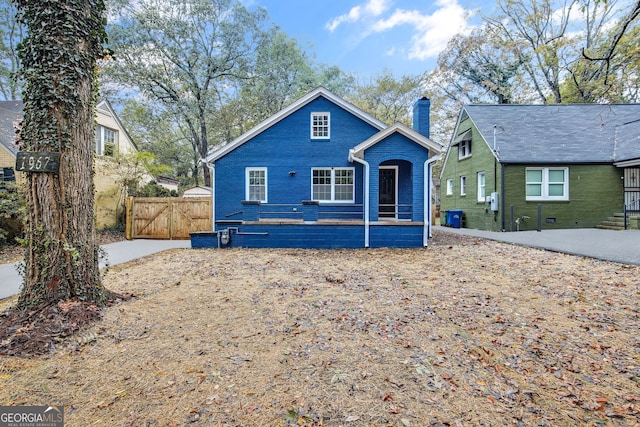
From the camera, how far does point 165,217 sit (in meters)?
13.3

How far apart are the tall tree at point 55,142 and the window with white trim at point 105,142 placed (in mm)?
11831

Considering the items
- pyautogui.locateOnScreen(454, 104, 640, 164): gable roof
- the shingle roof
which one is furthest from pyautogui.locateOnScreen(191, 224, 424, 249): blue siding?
the shingle roof

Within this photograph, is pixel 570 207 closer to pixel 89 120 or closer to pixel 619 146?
pixel 619 146

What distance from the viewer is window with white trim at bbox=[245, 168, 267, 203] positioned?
519 inches

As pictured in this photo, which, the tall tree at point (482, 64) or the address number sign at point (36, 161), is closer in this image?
the address number sign at point (36, 161)

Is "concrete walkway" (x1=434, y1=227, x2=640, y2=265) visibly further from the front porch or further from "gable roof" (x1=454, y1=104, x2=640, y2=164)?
"gable roof" (x1=454, y1=104, x2=640, y2=164)

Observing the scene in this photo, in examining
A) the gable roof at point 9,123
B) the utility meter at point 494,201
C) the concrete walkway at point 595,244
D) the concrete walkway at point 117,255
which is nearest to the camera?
the concrete walkway at point 117,255

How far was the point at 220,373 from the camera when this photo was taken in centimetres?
283

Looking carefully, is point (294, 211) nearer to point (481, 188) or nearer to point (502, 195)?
point (502, 195)

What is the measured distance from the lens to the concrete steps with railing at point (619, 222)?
1316 cm

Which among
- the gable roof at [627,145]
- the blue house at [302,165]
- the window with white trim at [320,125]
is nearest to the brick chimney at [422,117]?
the blue house at [302,165]

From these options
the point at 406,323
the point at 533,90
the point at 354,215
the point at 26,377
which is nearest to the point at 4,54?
the point at 354,215

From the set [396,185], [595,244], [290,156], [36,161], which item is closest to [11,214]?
[36,161]

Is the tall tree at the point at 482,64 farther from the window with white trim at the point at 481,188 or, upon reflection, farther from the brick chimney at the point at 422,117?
the brick chimney at the point at 422,117
